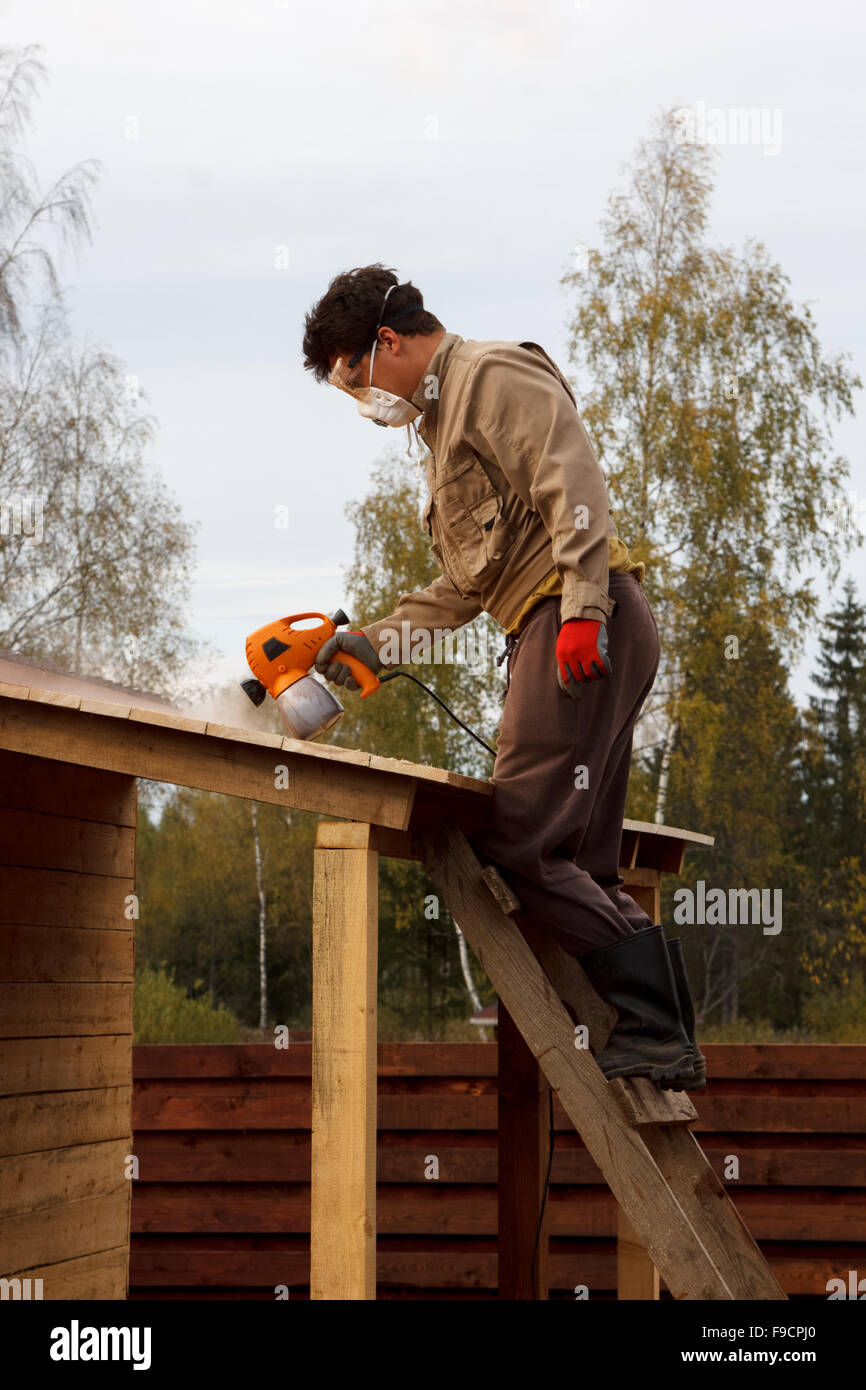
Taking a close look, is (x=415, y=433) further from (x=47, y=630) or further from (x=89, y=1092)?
(x=47, y=630)

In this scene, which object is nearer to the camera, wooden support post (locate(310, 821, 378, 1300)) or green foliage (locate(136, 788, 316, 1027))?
wooden support post (locate(310, 821, 378, 1300))

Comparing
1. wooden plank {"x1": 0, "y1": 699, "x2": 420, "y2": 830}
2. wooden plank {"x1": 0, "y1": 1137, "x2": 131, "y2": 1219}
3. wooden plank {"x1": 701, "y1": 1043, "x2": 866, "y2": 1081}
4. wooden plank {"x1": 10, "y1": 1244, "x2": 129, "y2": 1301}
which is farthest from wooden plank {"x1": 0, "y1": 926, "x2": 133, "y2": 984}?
wooden plank {"x1": 701, "y1": 1043, "x2": 866, "y2": 1081}

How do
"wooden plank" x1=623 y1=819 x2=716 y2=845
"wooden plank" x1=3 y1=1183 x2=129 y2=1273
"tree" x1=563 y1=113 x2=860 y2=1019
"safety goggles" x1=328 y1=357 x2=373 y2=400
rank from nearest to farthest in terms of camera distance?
"safety goggles" x1=328 y1=357 x2=373 y2=400 → "wooden plank" x1=3 y1=1183 x2=129 y2=1273 → "wooden plank" x1=623 y1=819 x2=716 y2=845 → "tree" x1=563 y1=113 x2=860 y2=1019

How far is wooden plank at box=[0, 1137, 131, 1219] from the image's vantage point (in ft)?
12.9

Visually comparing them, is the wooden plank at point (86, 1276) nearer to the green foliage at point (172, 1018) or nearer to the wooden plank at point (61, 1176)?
the wooden plank at point (61, 1176)

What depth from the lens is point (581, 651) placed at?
9.52 ft

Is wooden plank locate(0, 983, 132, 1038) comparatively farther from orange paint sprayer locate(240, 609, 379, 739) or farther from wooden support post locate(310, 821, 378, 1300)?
wooden support post locate(310, 821, 378, 1300)

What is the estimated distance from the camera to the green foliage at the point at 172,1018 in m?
10.4

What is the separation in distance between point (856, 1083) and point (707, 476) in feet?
35.4

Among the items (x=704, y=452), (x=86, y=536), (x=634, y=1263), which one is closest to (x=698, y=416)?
(x=704, y=452)

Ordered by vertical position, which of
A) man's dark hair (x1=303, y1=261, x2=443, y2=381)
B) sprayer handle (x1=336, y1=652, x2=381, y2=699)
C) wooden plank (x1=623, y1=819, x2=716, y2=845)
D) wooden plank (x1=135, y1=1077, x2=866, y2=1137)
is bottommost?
wooden plank (x1=135, y1=1077, x2=866, y2=1137)

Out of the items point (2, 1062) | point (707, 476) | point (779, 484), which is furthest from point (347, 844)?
point (779, 484)

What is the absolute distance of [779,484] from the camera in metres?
16.8

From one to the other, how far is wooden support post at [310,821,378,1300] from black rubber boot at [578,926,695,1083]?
537 millimetres
